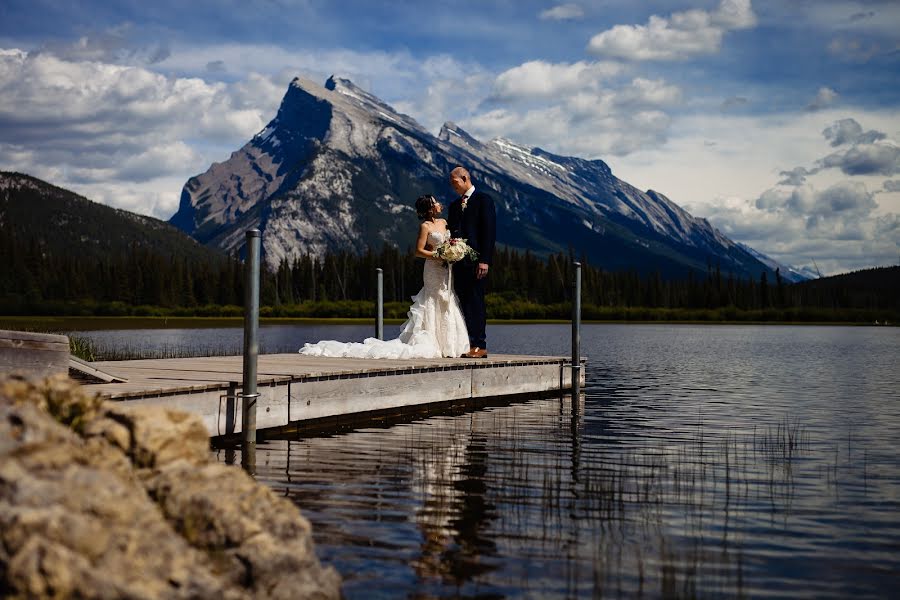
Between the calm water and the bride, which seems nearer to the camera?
the calm water

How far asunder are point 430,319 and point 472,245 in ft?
5.51

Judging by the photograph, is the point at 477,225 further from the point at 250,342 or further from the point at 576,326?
the point at 250,342

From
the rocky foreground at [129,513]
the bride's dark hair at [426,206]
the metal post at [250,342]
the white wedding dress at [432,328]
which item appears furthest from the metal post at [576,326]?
the rocky foreground at [129,513]

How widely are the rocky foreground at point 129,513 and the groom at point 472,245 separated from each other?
1168 cm

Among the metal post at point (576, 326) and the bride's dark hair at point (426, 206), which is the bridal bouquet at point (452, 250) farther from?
the metal post at point (576, 326)

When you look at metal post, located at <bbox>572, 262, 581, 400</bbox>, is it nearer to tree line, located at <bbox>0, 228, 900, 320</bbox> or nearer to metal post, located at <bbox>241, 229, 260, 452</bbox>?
metal post, located at <bbox>241, 229, 260, 452</bbox>

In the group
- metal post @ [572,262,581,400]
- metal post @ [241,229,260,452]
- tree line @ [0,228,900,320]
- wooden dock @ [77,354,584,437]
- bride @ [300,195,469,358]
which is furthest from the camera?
tree line @ [0,228,900,320]

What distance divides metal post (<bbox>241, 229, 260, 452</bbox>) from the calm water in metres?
0.43

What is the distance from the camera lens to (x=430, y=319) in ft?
58.0

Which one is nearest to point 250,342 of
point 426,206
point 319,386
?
point 319,386

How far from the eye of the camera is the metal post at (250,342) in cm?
1071

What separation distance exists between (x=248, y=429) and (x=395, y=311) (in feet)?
326

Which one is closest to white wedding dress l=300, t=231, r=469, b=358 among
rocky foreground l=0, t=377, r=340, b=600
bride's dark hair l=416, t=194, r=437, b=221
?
bride's dark hair l=416, t=194, r=437, b=221

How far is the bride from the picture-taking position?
→ 17016 mm
